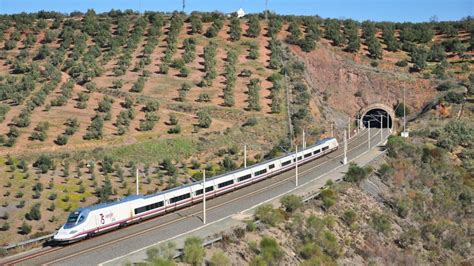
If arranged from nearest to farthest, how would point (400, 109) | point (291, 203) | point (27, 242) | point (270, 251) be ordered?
point (270, 251) < point (27, 242) < point (291, 203) < point (400, 109)

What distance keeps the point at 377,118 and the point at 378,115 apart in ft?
5.57

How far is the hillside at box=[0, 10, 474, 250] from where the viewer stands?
53.1 m

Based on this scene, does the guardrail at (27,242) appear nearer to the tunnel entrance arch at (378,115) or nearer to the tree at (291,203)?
the tree at (291,203)

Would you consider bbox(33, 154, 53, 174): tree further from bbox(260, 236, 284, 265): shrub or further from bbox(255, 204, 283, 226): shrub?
bbox(260, 236, 284, 265): shrub

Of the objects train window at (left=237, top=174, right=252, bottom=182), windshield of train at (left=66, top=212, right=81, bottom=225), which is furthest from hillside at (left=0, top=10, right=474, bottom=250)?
windshield of train at (left=66, top=212, right=81, bottom=225)

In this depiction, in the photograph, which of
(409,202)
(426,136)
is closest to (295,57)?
(426,136)

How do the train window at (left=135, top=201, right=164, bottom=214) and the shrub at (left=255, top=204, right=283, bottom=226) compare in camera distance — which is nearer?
the shrub at (left=255, top=204, right=283, bottom=226)

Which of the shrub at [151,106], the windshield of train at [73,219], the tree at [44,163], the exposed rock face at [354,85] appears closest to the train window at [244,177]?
the tree at [44,163]

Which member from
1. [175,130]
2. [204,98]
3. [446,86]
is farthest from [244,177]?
[446,86]

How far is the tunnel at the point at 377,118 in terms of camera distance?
95188 millimetres

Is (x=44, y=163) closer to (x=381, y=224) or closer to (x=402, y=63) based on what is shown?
(x=381, y=224)

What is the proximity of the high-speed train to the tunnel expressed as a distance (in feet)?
143

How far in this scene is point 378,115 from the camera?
314 feet

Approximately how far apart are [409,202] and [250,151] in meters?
23.6
